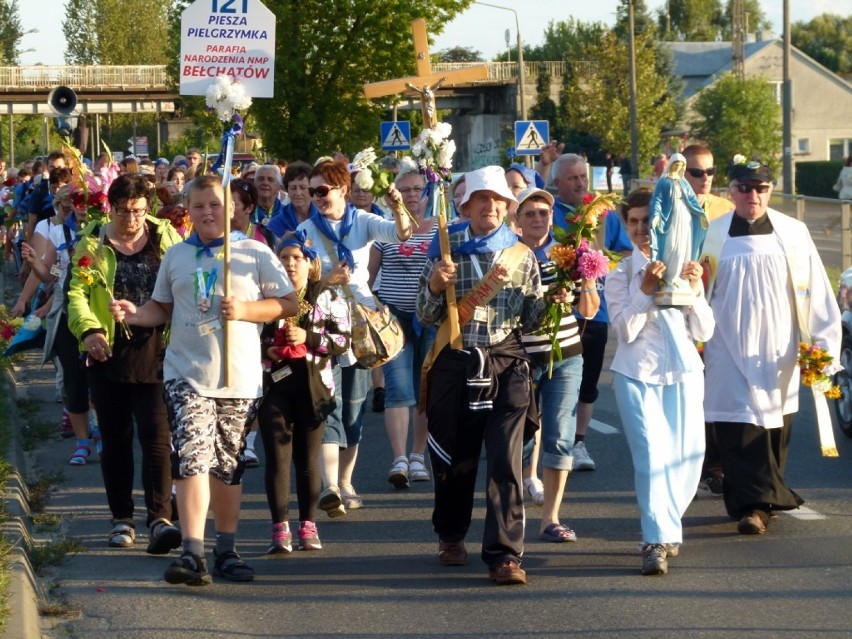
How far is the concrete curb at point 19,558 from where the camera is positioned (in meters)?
6.04

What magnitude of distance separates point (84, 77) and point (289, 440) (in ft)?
261

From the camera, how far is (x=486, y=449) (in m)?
7.10

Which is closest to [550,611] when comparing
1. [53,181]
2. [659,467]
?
[659,467]

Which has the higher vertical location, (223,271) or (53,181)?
(53,181)

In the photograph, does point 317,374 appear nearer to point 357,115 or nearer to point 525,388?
point 525,388

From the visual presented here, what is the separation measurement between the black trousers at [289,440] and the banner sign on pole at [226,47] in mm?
1484

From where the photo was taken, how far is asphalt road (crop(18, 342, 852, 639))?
630 centimetres

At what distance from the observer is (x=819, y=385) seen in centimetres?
798

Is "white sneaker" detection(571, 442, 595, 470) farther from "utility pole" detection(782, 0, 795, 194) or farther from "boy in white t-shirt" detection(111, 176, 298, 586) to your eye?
"utility pole" detection(782, 0, 795, 194)

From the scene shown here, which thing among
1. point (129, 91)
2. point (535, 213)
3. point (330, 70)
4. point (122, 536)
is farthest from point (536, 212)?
point (129, 91)

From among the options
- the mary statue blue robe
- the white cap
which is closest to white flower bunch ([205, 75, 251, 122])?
the white cap

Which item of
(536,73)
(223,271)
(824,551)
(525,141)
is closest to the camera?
(223,271)

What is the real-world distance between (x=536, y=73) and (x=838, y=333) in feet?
283

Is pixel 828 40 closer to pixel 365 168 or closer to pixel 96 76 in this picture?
pixel 96 76
